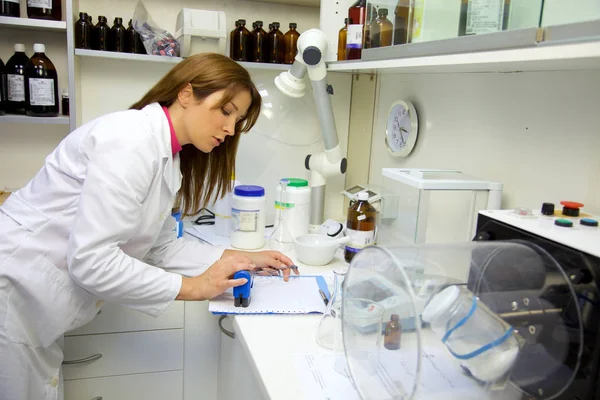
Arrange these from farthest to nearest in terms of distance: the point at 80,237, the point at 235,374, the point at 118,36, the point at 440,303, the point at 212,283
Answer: the point at 118,36
the point at 235,374
the point at 212,283
the point at 80,237
the point at 440,303

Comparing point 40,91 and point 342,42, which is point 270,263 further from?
point 40,91

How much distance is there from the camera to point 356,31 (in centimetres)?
163

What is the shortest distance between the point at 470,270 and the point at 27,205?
1.01m

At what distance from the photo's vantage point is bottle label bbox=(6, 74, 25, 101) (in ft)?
5.62

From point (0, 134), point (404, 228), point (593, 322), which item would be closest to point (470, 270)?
point (593, 322)

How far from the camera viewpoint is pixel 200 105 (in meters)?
1.20

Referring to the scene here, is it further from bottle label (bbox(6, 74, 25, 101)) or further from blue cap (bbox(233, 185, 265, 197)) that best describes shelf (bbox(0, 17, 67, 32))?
blue cap (bbox(233, 185, 265, 197))

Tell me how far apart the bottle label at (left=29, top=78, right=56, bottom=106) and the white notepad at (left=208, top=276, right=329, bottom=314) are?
102 cm

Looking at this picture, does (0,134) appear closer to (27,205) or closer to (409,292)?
(27,205)

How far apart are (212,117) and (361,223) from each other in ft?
1.86

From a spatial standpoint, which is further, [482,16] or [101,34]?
[101,34]

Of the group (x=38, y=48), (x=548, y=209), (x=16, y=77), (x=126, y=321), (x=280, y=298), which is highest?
(x=38, y=48)

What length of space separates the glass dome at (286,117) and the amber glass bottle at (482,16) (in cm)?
118

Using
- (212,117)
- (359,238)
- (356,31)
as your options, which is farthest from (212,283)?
(356,31)
